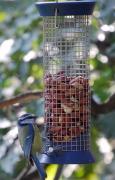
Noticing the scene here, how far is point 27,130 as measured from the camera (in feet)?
14.4

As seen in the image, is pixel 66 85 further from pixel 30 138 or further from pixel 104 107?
pixel 104 107

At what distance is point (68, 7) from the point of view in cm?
434

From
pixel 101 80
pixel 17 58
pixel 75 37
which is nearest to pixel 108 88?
pixel 101 80

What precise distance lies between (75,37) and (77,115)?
0.45 m

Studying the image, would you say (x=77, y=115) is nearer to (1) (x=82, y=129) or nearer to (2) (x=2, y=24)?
(1) (x=82, y=129)

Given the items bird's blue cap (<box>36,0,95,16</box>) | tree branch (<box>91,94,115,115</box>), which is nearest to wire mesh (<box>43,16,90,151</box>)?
bird's blue cap (<box>36,0,95,16</box>)

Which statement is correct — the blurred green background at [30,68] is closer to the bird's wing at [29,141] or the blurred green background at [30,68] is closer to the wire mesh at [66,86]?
the wire mesh at [66,86]

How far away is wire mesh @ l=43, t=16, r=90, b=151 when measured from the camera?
14.9 feet

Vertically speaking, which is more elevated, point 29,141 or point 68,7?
point 68,7

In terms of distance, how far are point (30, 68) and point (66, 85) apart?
1.27 meters

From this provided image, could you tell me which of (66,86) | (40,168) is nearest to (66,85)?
(66,86)

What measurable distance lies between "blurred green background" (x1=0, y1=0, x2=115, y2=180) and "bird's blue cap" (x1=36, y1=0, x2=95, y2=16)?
0.60m

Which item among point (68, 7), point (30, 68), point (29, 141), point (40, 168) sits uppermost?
point (68, 7)

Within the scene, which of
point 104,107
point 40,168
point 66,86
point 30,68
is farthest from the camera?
point 30,68
